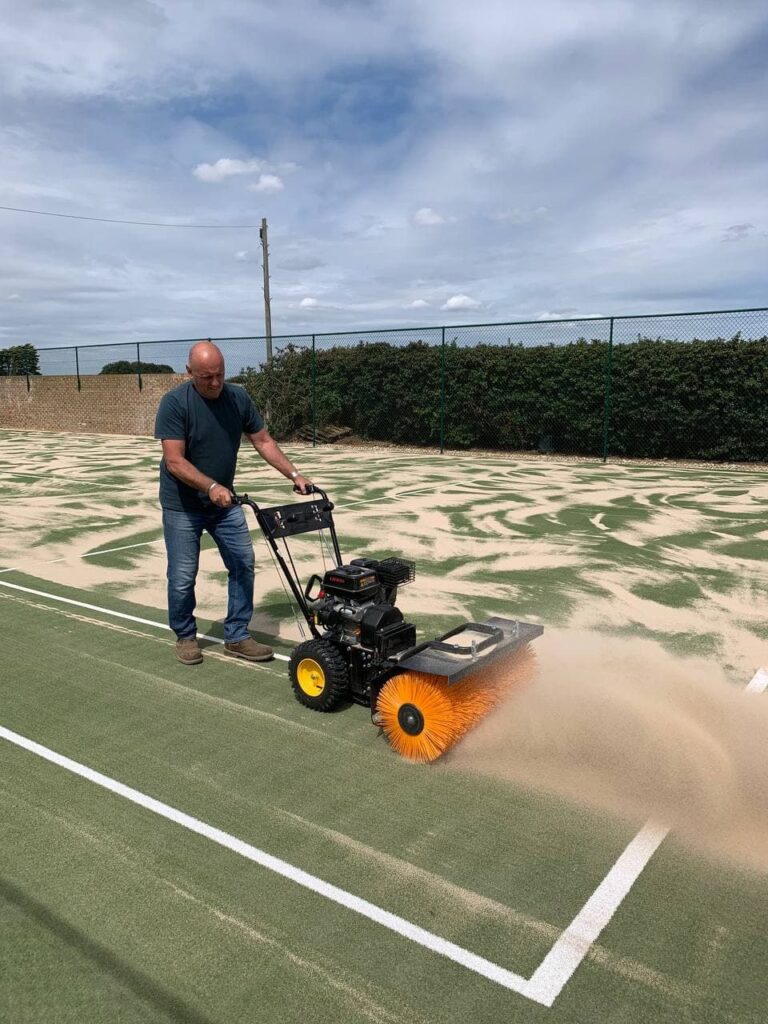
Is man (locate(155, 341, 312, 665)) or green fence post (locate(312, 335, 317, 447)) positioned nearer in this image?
man (locate(155, 341, 312, 665))

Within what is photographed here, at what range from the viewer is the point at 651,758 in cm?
344

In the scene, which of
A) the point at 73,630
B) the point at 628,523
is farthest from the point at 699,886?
the point at 628,523

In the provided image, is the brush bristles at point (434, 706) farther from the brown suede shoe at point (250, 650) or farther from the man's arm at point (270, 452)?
the man's arm at point (270, 452)

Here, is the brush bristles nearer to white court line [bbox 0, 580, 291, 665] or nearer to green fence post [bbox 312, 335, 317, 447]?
white court line [bbox 0, 580, 291, 665]

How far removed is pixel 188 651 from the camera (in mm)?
4742

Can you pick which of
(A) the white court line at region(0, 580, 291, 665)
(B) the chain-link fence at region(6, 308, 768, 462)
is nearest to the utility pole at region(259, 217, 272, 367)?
(B) the chain-link fence at region(6, 308, 768, 462)

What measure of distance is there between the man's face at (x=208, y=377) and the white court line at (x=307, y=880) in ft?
6.85

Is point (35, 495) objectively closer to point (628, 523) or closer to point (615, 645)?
point (628, 523)

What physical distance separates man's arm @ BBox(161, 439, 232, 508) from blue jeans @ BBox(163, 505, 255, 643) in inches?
13.1

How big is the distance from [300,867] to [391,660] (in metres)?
1.16

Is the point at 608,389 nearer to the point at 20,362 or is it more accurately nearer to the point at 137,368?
the point at 137,368

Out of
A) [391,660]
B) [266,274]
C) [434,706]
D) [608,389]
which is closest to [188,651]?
[391,660]

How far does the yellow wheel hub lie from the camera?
3.96 meters

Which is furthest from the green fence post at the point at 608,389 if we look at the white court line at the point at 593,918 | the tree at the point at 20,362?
the tree at the point at 20,362
